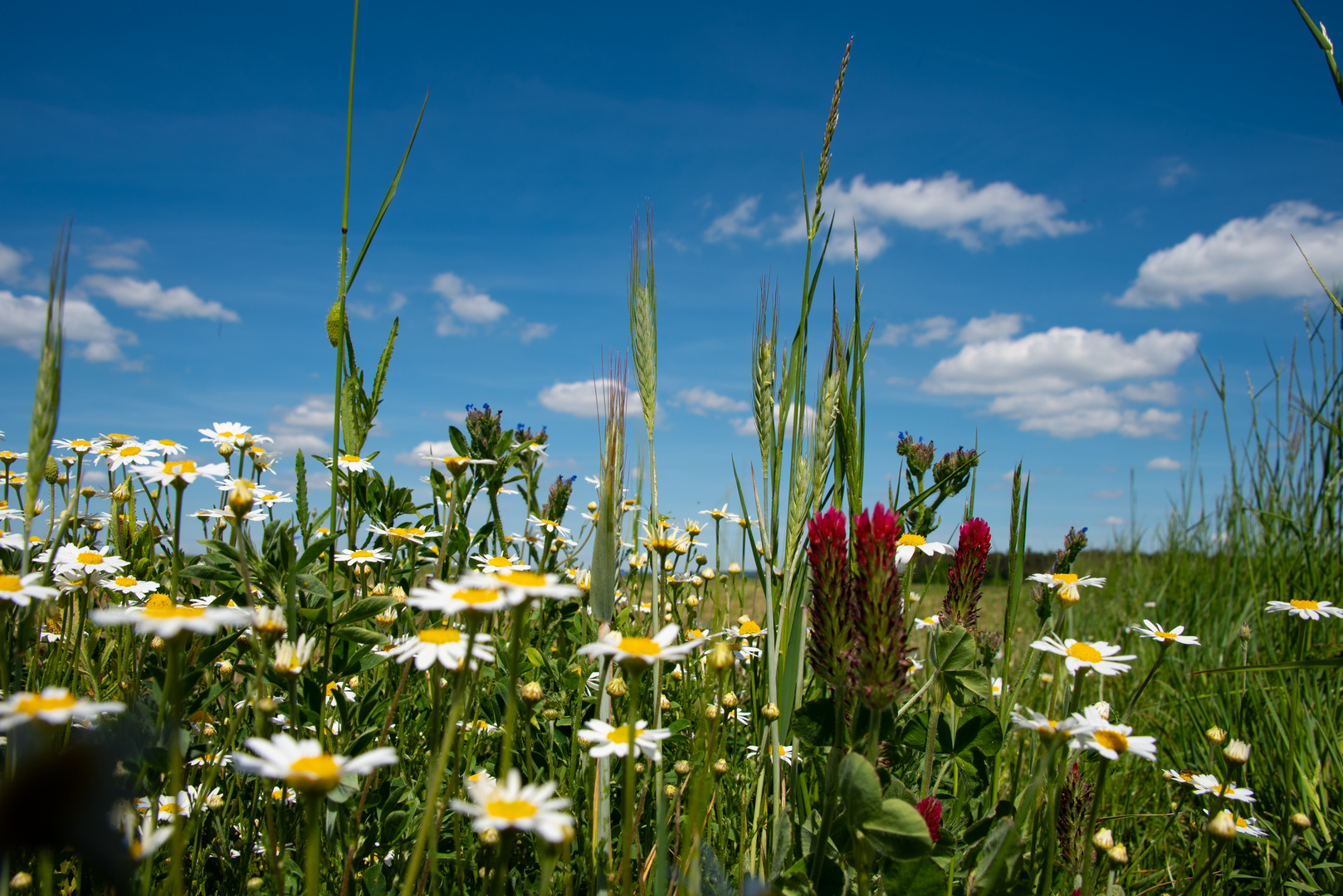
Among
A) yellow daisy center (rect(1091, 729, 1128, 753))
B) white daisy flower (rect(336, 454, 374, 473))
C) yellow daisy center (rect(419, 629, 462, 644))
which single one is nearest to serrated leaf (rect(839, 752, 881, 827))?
yellow daisy center (rect(1091, 729, 1128, 753))

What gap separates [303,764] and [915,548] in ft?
4.83

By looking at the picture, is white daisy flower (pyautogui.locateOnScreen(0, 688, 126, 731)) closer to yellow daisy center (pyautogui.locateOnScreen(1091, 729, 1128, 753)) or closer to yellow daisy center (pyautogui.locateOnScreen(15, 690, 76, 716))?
yellow daisy center (pyautogui.locateOnScreen(15, 690, 76, 716))

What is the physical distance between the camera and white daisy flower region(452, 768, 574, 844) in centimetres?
74

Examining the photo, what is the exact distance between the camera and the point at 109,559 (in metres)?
1.73

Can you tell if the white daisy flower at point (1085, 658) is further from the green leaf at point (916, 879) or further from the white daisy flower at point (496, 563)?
A: the white daisy flower at point (496, 563)

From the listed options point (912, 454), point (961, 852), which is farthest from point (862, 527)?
point (912, 454)

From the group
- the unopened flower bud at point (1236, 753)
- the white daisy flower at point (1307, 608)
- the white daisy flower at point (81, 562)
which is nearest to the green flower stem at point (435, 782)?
the white daisy flower at point (81, 562)

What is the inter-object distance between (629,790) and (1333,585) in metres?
3.87

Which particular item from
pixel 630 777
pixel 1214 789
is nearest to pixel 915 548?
pixel 1214 789

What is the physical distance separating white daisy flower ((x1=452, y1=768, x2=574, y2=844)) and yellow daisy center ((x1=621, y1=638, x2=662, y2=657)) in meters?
0.18

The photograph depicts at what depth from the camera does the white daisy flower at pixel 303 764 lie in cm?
70

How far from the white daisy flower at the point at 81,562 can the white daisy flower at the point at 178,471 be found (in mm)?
290

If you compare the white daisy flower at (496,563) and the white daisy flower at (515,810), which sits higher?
the white daisy flower at (496,563)

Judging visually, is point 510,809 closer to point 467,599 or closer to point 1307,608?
point 467,599
